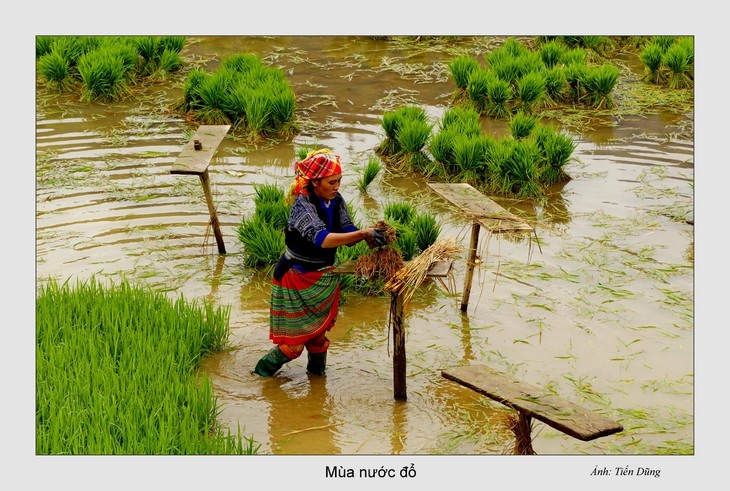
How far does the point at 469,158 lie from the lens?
27.1 ft

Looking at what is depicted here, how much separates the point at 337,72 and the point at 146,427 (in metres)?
7.43

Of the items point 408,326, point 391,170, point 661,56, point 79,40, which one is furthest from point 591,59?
point 408,326

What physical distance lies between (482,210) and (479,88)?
13.8 ft

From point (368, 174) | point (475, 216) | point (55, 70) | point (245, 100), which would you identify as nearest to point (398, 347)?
point (475, 216)

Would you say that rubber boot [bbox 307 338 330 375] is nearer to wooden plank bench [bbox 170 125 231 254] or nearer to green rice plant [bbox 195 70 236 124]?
wooden plank bench [bbox 170 125 231 254]

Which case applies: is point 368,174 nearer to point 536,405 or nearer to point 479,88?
point 479,88

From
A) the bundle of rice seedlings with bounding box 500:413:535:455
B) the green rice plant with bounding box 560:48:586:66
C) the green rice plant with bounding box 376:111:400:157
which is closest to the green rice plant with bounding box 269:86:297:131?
the green rice plant with bounding box 376:111:400:157

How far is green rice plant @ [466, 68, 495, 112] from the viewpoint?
9.94 metres

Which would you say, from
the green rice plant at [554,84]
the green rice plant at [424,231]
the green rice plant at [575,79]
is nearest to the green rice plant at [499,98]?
the green rice plant at [554,84]

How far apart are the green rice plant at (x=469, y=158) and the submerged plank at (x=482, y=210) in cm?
178

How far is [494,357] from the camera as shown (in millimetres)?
5789

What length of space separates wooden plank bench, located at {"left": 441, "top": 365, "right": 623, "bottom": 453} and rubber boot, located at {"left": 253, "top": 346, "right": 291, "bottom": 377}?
1045mm

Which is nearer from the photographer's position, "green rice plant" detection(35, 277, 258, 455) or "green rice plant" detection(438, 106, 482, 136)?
"green rice plant" detection(35, 277, 258, 455)

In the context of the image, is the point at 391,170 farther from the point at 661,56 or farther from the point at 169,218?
the point at 661,56
